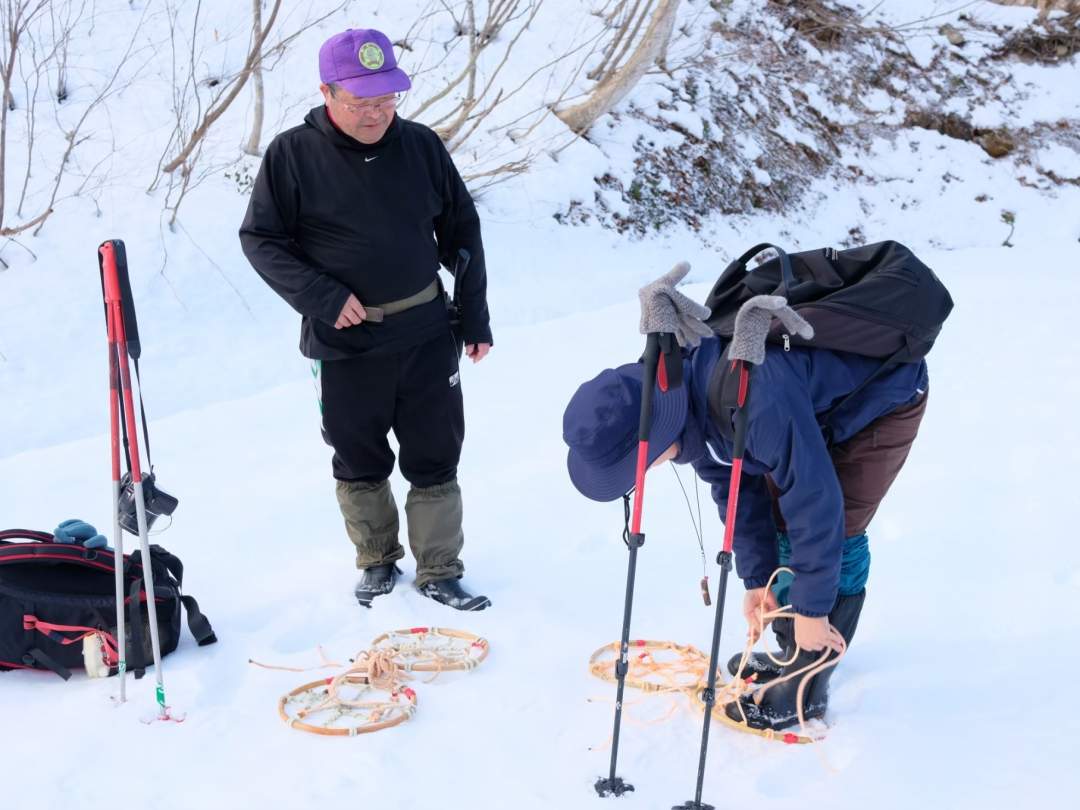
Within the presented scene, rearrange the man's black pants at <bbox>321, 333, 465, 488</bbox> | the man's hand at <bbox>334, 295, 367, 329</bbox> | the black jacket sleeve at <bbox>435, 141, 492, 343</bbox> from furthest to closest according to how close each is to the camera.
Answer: the black jacket sleeve at <bbox>435, 141, 492, 343</bbox>, the man's black pants at <bbox>321, 333, 465, 488</bbox>, the man's hand at <bbox>334, 295, 367, 329</bbox>

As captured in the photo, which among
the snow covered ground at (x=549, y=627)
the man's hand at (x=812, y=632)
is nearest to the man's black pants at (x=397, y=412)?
the snow covered ground at (x=549, y=627)

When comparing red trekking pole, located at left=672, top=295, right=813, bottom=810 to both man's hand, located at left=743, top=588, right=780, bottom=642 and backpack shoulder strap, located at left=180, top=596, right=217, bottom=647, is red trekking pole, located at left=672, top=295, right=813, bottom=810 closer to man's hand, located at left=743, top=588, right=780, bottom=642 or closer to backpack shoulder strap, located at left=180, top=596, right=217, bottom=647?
man's hand, located at left=743, top=588, right=780, bottom=642

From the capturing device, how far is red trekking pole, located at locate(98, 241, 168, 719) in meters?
2.67

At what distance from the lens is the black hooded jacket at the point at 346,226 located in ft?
10.4

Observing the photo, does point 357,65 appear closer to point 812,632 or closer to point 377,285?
point 377,285

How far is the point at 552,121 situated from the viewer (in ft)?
28.2

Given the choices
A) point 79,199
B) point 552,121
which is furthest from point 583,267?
point 79,199

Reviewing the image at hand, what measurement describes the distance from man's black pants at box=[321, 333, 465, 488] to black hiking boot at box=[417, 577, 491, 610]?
339 millimetres

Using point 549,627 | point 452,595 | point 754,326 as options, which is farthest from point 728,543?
point 452,595

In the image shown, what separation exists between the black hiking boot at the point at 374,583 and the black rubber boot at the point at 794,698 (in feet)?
4.24

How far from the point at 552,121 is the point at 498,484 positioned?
4970mm

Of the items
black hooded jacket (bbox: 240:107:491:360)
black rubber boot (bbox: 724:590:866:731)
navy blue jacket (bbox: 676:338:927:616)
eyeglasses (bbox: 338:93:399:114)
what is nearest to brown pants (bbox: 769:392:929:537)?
navy blue jacket (bbox: 676:338:927:616)

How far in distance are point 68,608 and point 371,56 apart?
1.82 meters

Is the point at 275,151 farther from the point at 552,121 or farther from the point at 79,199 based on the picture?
the point at 552,121
